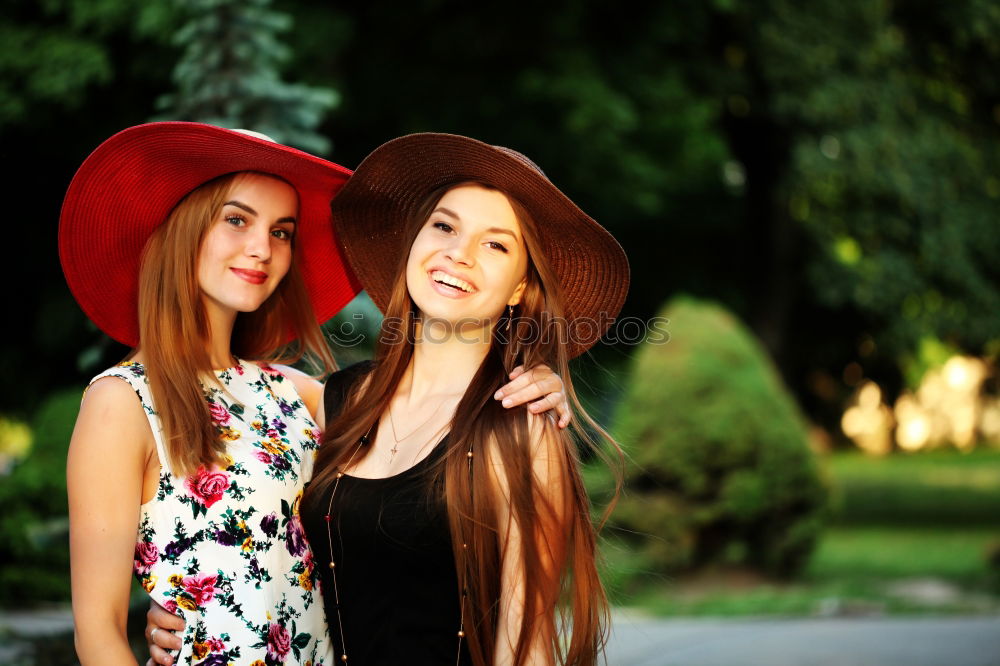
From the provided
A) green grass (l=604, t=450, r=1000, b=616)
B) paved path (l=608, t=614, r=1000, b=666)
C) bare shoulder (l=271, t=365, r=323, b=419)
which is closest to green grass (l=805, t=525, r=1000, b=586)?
green grass (l=604, t=450, r=1000, b=616)

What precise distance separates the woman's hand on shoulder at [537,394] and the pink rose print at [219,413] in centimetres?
75

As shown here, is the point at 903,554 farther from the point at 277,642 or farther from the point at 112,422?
the point at 112,422

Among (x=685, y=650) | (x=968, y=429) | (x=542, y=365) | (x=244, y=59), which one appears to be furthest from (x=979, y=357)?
(x=968, y=429)

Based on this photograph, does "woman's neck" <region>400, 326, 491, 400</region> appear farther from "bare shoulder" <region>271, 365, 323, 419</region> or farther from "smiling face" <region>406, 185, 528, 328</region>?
"bare shoulder" <region>271, 365, 323, 419</region>

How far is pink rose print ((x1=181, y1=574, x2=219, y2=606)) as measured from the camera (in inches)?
105

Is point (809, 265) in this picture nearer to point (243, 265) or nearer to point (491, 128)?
point (491, 128)

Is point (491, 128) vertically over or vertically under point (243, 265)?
over

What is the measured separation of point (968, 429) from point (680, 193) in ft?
81.6

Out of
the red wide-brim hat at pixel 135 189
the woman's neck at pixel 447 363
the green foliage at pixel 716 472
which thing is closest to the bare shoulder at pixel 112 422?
the red wide-brim hat at pixel 135 189

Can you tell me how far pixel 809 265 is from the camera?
1352 cm

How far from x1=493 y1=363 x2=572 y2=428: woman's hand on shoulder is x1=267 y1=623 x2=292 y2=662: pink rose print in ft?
2.73

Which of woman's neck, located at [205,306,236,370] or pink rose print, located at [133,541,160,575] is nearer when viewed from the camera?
pink rose print, located at [133,541,160,575]

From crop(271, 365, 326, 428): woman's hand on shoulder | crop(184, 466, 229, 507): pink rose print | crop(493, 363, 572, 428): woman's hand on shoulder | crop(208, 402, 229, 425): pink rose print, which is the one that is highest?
crop(271, 365, 326, 428): woman's hand on shoulder

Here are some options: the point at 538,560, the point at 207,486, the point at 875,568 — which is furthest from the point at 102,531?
the point at 875,568
